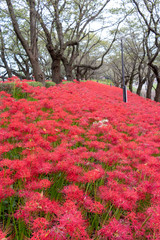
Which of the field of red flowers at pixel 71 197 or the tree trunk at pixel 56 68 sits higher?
the tree trunk at pixel 56 68

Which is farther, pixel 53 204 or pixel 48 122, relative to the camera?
pixel 48 122

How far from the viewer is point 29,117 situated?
11.4 ft

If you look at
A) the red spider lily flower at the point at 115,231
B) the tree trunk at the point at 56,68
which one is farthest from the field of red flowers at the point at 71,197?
the tree trunk at the point at 56,68

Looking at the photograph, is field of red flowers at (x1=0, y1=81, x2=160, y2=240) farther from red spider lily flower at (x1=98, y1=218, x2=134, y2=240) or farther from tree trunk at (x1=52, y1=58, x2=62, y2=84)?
tree trunk at (x1=52, y1=58, x2=62, y2=84)

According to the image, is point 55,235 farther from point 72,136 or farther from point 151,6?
point 151,6

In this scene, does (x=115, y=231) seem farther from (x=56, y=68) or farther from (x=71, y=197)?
(x=56, y=68)

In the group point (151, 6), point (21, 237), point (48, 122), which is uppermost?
point (151, 6)

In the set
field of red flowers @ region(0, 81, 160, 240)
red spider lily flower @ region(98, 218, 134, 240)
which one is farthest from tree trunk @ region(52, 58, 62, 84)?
red spider lily flower @ region(98, 218, 134, 240)

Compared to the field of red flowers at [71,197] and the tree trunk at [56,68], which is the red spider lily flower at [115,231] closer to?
the field of red flowers at [71,197]

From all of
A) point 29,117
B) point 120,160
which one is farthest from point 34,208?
point 29,117

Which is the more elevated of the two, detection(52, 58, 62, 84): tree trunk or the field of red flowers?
detection(52, 58, 62, 84): tree trunk

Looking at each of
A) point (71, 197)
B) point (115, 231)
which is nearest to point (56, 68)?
point (71, 197)

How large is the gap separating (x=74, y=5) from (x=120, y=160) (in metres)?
13.9

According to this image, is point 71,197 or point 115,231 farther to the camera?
point 71,197
